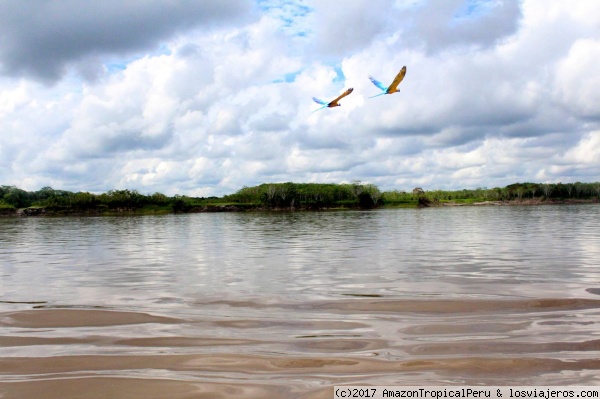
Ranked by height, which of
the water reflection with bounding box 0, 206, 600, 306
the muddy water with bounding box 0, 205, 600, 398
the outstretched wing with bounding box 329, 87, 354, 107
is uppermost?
the outstretched wing with bounding box 329, 87, 354, 107

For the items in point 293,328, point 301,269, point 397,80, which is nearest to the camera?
point 293,328

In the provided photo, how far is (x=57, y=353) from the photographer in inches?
330

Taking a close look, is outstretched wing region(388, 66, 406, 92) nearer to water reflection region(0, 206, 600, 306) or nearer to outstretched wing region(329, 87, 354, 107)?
outstretched wing region(329, 87, 354, 107)

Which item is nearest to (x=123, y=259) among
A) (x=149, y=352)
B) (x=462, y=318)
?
(x=149, y=352)

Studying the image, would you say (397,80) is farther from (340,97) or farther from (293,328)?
(293,328)

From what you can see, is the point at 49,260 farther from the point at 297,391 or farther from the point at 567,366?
the point at 567,366

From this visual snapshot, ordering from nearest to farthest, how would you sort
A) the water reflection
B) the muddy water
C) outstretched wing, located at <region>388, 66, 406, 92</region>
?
the muddy water < the water reflection < outstretched wing, located at <region>388, 66, 406, 92</region>

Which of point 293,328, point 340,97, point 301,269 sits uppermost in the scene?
point 340,97

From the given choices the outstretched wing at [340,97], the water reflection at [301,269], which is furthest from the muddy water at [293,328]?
the outstretched wing at [340,97]

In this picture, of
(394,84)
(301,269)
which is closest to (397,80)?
(394,84)

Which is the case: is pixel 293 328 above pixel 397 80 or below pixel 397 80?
below

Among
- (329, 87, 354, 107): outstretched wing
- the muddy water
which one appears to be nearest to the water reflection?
the muddy water

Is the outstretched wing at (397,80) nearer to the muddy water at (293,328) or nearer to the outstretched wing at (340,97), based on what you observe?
the outstretched wing at (340,97)

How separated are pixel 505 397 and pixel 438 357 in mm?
1626
